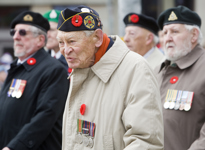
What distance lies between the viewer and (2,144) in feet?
13.8

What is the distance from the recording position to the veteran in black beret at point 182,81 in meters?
3.42

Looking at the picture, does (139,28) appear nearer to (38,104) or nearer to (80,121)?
(38,104)

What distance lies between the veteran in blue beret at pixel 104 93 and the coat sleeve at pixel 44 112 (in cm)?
102

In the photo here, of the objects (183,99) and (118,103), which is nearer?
(118,103)

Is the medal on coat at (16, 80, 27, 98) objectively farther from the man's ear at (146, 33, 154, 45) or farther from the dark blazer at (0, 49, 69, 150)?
the man's ear at (146, 33, 154, 45)

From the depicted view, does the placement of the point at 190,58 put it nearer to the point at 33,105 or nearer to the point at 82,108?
the point at 82,108

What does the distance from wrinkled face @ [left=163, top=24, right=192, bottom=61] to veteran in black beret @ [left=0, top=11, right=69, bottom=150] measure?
1221 millimetres

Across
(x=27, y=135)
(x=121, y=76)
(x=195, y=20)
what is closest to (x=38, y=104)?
(x=27, y=135)

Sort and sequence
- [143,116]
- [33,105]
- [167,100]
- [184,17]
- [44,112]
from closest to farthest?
1. [143,116]
2. [167,100]
3. [184,17]
4. [44,112]
5. [33,105]

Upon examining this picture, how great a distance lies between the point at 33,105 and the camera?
4180 millimetres

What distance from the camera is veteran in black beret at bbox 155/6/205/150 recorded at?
3.42m

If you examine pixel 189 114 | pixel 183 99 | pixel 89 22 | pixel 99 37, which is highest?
pixel 89 22

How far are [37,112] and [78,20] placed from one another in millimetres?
1573

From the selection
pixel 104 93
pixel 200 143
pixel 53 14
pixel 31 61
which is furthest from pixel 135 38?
pixel 104 93
